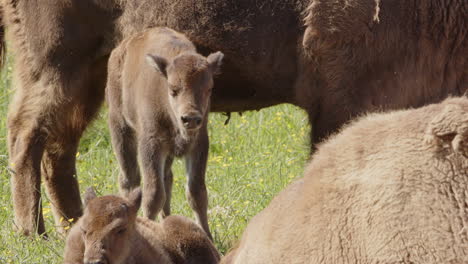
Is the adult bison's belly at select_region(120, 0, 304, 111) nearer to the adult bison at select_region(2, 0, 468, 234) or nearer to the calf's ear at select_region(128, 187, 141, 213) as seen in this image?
the adult bison at select_region(2, 0, 468, 234)

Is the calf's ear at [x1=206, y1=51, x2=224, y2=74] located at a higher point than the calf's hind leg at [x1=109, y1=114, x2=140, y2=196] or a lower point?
higher

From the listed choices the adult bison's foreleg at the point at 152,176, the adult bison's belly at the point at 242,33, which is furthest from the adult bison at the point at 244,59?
the adult bison's foreleg at the point at 152,176

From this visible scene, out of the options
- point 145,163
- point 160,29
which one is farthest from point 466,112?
point 160,29

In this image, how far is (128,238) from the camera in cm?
482

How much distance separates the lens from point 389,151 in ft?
11.9

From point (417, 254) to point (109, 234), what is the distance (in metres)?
1.82

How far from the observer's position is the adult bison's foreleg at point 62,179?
7574 millimetres

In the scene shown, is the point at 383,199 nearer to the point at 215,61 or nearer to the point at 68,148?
the point at 215,61

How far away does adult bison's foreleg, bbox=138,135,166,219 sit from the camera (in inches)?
235

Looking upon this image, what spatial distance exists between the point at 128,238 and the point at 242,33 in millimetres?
2340

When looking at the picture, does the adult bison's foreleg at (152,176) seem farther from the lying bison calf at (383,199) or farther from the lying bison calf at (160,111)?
the lying bison calf at (383,199)

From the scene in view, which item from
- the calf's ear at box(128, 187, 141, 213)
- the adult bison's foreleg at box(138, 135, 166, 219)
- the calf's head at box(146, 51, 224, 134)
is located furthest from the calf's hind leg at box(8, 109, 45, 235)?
the calf's ear at box(128, 187, 141, 213)

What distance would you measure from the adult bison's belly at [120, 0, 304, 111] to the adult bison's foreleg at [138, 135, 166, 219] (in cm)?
109

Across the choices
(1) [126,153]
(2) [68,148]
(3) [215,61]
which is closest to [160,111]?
(3) [215,61]
